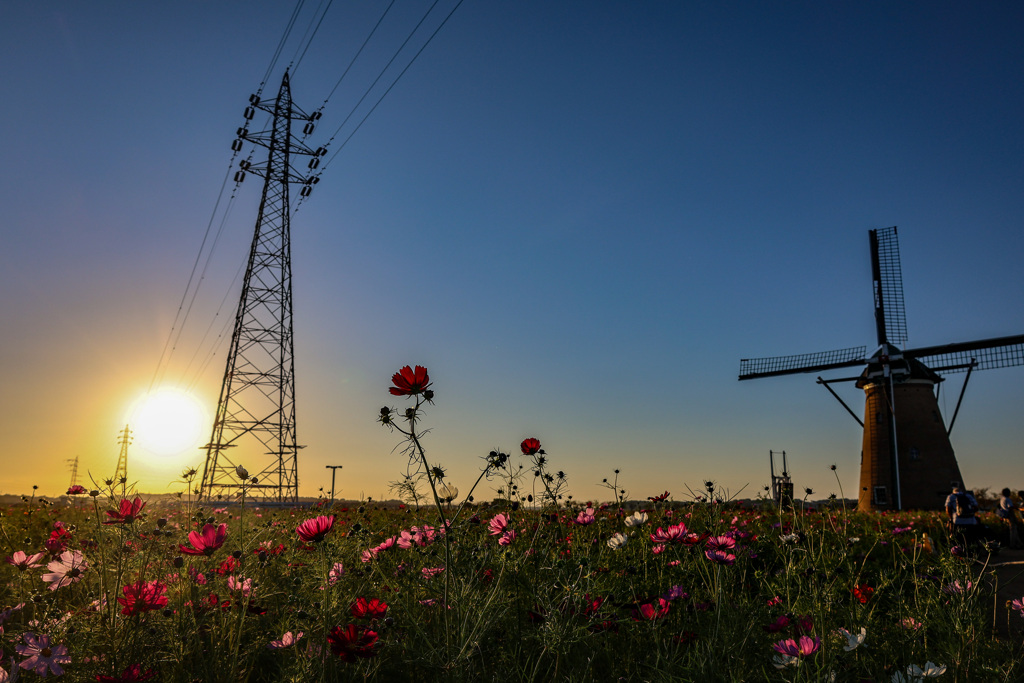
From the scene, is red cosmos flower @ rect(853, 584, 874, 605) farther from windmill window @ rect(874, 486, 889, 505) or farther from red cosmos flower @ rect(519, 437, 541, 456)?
windmill window @ rect(874, 486, 889, 505)

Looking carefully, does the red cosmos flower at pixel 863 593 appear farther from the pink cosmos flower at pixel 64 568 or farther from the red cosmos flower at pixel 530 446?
the pink cosmos flower at pixel 64 568

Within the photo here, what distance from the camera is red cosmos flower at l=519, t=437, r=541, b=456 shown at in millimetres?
2486

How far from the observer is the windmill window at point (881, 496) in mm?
19156

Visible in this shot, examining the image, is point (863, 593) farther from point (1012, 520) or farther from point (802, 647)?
point (1012, 520)

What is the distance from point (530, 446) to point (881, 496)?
812 inches

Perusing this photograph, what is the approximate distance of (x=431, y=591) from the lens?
2.66m

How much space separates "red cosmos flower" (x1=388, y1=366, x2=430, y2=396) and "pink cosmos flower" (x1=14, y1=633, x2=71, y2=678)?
1.34 metres

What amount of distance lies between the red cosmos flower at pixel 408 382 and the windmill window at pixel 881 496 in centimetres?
2138

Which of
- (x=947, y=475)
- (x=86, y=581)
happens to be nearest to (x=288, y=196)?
(x=86, y=581)

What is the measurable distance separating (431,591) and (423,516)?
1.44m

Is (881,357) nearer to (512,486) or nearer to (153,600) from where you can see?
(512,486)

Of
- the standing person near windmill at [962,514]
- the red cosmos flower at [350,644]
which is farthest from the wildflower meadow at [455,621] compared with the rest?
the standing person near windmill at [962,514]

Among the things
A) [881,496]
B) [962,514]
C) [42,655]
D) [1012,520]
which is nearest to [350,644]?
[42,655]

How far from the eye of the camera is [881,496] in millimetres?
19266
